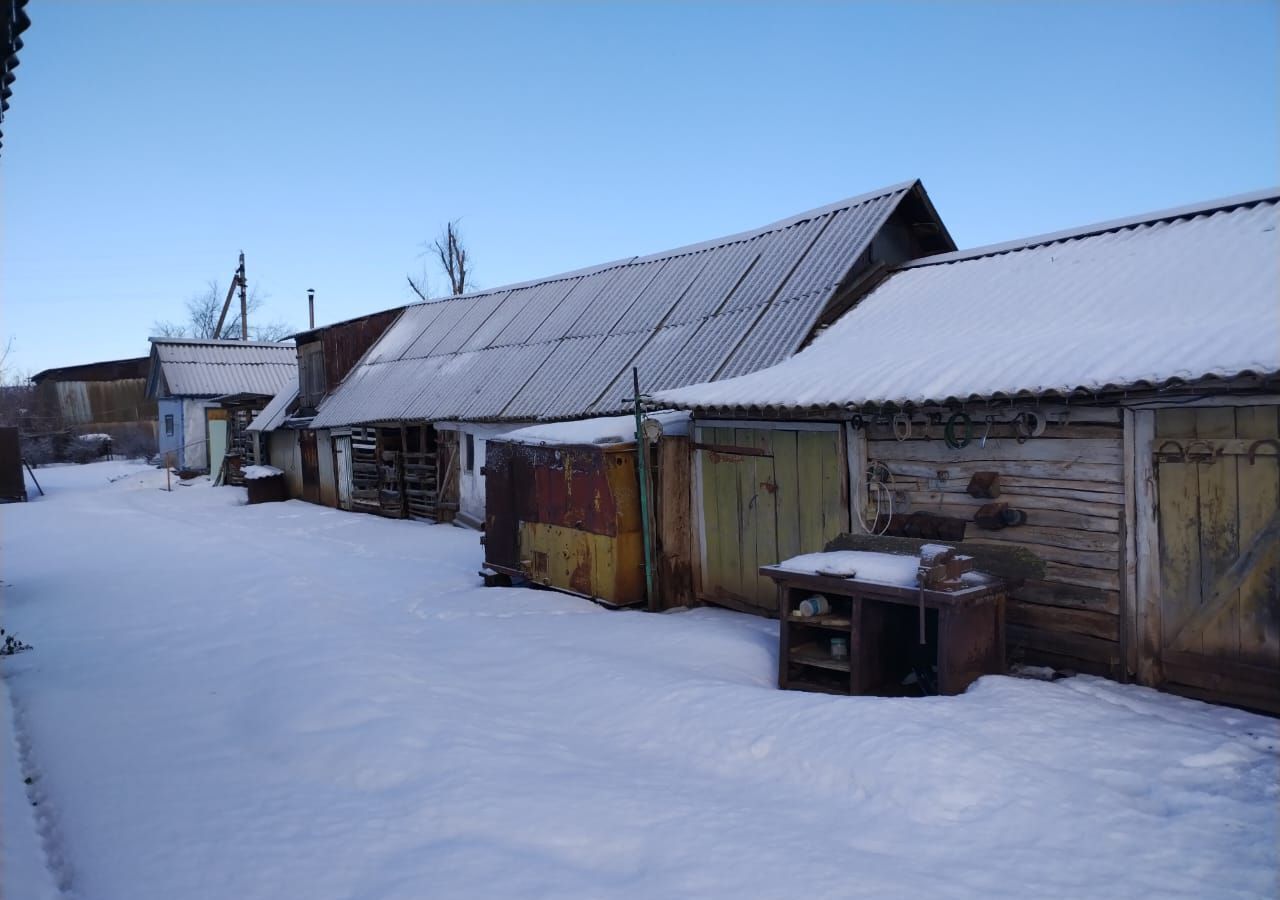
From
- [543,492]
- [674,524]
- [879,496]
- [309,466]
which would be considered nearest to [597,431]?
[543,492]

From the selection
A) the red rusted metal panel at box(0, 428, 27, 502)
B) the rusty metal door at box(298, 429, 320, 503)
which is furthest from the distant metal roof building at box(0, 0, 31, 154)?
the red rusted metal panel at box(0, 428, 27, 502)

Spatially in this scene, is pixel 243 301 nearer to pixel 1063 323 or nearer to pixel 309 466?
pixel 309 466

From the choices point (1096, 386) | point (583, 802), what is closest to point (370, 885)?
point (583, 802)

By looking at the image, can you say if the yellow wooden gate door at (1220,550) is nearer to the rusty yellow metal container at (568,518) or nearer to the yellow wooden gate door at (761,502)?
the yellow wooden gate door at (761,502)

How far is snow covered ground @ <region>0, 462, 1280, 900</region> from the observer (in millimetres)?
3926

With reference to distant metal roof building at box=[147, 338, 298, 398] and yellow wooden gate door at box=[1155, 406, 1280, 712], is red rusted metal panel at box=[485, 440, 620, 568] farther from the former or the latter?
distant metal roof building at box=[147, 338, 298, 398]

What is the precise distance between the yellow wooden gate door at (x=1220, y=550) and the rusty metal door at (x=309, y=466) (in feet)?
69.4

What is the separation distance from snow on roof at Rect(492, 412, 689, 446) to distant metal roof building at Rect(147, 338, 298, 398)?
2591 centimetres

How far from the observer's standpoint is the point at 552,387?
1565 cm

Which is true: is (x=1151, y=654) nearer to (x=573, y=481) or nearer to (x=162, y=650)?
(x=573, y=481)

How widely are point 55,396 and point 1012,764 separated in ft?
151

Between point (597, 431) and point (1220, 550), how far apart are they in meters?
6.31

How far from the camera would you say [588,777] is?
5.01 metres

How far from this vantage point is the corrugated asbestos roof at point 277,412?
25328 mm
